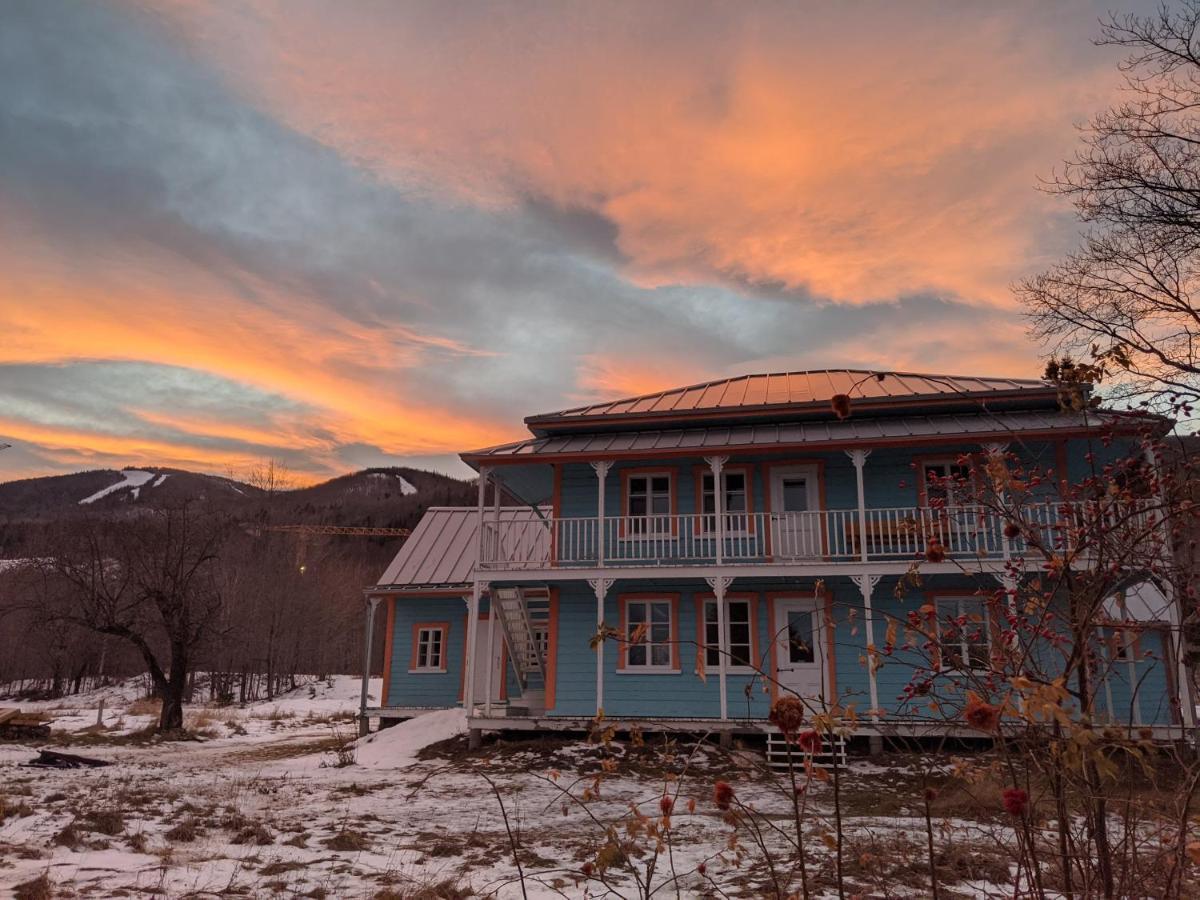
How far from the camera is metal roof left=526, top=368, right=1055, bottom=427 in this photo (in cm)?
1761

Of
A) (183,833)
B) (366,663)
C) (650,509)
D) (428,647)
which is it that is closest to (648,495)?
(650,509)

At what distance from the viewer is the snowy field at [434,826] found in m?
6.01

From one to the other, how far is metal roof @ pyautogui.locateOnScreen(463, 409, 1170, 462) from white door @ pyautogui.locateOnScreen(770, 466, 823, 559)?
108cm

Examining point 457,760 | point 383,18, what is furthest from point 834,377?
point 383,18

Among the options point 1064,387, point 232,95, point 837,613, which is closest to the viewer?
point 1064,387

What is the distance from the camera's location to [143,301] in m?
16.1

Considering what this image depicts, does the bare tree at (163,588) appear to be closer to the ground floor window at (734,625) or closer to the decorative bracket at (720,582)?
the ground floor window at (734,625)

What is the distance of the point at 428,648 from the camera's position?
885 inches

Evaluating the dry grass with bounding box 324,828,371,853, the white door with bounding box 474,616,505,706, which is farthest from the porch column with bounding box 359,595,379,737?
the dry grass with bounding box 324,828,371,853

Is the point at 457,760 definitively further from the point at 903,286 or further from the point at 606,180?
the point at 903,286

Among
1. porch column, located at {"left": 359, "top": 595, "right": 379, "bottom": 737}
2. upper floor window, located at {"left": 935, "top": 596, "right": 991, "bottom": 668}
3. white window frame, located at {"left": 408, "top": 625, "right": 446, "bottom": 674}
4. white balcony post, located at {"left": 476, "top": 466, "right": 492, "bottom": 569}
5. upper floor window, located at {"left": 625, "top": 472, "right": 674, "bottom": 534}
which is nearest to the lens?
upper floor window, located at {"left": 935, "top": 596, "right": 991, "bottom": 668}

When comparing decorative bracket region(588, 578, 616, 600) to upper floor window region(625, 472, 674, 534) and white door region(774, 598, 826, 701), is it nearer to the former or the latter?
upper floor window region(625, 472, 674, 534)

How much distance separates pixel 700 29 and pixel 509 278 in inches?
314

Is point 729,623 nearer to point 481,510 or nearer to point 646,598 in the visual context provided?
point 646,598
